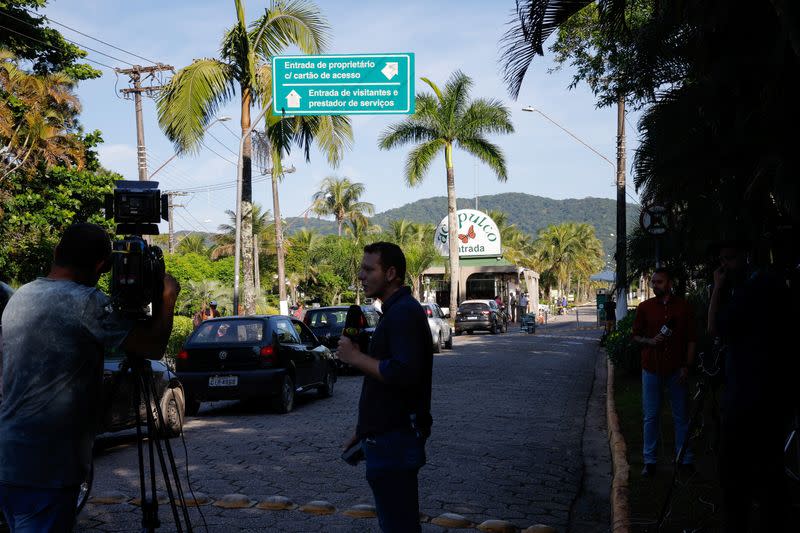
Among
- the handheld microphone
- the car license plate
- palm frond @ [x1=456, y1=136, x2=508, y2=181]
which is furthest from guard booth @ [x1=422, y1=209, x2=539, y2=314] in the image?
the handheld microphone

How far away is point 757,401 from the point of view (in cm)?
513

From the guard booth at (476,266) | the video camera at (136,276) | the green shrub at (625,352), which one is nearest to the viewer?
the video camera at (136,276)

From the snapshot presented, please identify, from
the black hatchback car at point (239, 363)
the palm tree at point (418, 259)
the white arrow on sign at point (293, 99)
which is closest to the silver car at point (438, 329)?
the white arrow on sign at point (293, 99)

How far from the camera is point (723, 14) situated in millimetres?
6906

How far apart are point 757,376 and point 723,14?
315cm

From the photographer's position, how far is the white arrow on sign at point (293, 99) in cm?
1955

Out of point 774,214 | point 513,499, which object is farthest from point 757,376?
point 774,214

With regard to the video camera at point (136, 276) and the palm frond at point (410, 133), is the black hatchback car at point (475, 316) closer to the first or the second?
the palm frond at point (410, 133)

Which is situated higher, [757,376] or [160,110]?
[160,110]

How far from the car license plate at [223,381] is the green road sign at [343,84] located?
7.91m

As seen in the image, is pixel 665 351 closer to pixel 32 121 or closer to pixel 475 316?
pixel 32 121

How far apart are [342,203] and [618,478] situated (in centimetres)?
8634

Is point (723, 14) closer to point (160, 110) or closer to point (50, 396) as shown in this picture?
point (50, 396)

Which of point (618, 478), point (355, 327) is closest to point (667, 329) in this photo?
point (618, 478)
